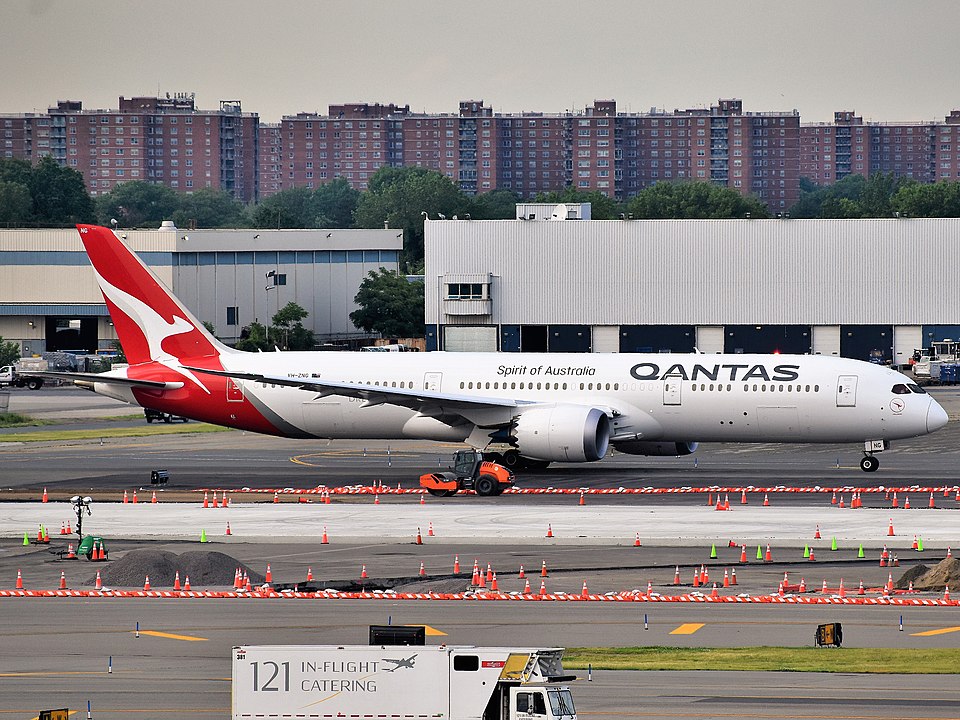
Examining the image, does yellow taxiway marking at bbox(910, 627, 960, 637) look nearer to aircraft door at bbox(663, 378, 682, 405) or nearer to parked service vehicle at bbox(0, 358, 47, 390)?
aircraft door at bbox(663, 378, 682, 405)

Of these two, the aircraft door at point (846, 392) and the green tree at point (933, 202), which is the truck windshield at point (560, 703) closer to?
the aircraft door at point (846, 392)

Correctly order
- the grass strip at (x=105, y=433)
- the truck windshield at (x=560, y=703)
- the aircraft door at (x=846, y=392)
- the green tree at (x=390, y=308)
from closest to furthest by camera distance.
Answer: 1. the truck windshield at (x=560, y=703)
2. the aircraft door at (x=846, y=392)
3. the grass strip at (x=105, y=433)
4. the green tree at (x=390, y=308)

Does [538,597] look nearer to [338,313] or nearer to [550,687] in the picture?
[550,687]

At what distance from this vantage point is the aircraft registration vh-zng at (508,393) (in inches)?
2303

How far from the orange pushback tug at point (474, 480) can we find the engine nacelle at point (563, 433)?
2.06 metres

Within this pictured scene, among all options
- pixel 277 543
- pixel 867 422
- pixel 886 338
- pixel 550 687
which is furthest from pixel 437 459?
pixel 886 338

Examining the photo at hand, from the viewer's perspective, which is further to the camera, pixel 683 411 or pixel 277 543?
pixel 683 411

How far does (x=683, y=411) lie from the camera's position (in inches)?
2322

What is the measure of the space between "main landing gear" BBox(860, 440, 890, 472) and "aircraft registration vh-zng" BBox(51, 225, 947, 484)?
0.18 ft

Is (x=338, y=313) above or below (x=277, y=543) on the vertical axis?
above

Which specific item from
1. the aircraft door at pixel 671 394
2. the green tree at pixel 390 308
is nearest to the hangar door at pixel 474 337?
the green tree at pixel 390 308

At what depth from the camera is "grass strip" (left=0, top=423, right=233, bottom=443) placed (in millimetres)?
80719

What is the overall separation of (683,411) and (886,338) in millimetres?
64323

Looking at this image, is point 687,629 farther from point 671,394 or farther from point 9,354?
point 9,354
